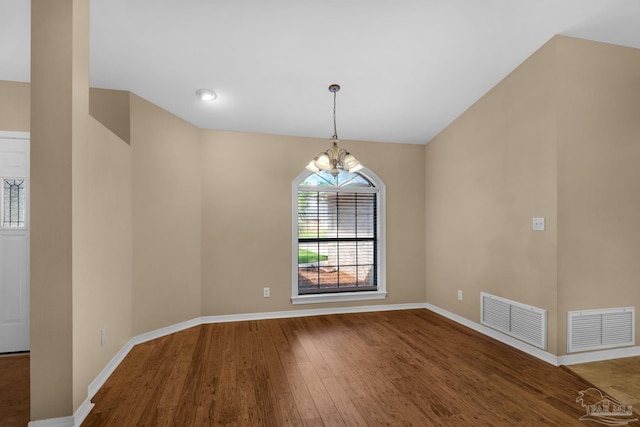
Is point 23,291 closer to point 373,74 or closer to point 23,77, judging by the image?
point 23,77

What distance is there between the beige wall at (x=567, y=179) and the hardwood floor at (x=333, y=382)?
2.35 ft

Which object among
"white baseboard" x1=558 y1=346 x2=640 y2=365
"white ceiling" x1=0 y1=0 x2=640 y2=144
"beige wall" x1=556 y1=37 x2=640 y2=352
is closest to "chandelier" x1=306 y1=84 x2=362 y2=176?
"white ceiling" x1=0 y1=0 x2=640 y2=144

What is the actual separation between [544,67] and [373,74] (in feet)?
5.12

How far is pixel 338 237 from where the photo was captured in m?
4.41

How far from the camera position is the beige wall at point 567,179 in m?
2.71

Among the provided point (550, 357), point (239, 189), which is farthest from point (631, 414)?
point (239, 189)

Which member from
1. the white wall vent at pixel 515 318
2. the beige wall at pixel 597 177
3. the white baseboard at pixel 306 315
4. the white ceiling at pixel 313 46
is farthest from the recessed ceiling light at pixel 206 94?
the white wall vent at pixel 515 318

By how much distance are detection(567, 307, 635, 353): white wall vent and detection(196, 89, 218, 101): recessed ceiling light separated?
4.05 metres

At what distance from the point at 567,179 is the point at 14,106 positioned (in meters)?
5.31

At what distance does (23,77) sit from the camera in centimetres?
293

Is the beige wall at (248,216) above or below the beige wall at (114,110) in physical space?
below

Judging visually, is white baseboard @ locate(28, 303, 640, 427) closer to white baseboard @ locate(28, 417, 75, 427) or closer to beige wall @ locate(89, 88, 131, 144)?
white baseboard @ locate(28, 417, 75, 427)

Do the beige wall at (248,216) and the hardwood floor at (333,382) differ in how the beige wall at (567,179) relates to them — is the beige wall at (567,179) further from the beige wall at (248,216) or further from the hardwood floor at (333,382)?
the beige wall at (248,216)

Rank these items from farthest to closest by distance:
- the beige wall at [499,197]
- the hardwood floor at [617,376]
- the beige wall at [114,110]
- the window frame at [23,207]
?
1. the beige wall at [114,110]
2. the window frame at [23,207]
3. the beige wall at [499,197]
4. the hardwood floor at [617,376]
